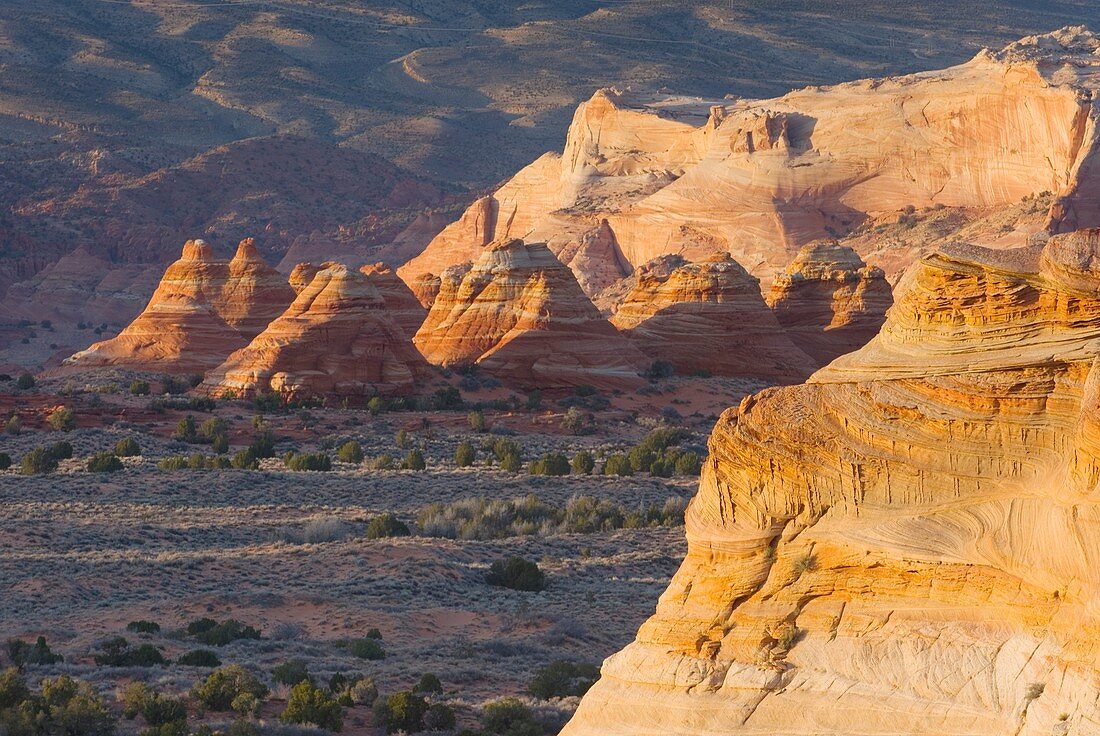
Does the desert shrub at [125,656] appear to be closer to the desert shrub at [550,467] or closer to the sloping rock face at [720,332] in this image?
the desert shrub at [550,467]

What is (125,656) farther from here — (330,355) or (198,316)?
(198,316)

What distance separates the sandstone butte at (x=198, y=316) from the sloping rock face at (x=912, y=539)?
47.7 metres

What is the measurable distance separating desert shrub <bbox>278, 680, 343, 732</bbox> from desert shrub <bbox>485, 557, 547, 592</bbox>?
910 cm

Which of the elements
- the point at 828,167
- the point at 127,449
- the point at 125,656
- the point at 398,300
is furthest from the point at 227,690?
the point at 828,167

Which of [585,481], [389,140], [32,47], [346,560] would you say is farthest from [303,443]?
[32,47]

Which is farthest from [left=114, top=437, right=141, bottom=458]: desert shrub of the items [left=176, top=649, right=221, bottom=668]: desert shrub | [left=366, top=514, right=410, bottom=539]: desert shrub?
[left=176, top=649, right=221, bottom=668]: desert shrub

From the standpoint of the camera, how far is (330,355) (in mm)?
46562

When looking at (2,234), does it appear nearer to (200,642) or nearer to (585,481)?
(585,481)

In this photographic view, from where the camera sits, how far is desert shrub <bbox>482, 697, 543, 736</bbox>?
51.3 ft

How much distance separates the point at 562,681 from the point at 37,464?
63.7 feet

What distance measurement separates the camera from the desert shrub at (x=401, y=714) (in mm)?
15922

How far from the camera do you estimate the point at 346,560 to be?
25.8m

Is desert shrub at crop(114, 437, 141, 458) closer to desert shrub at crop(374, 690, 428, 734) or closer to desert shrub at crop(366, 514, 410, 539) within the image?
desert shrub at crop(366, 514, 410, 539)

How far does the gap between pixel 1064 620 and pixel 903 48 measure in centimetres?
18778
